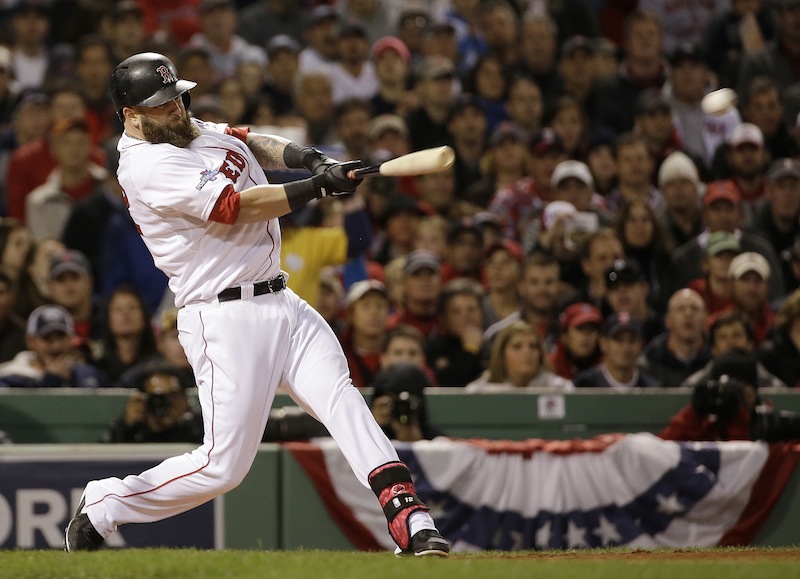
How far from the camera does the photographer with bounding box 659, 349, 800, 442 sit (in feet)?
24.3

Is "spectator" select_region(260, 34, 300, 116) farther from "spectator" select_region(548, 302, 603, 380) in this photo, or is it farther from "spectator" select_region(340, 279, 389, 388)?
"spectator" select_region(548, 302, 603, 380)

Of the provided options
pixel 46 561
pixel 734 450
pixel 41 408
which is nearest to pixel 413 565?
pixel 46 561

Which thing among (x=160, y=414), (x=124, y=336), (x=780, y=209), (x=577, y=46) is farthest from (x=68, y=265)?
(x=780, y=209)

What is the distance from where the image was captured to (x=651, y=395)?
7926 millimetres

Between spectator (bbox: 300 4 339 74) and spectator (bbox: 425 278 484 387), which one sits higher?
spectator (bbox: 300 4 339 74)

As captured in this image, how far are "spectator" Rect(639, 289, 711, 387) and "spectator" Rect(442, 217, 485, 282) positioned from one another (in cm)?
152

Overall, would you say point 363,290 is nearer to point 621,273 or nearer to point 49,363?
point 621,273

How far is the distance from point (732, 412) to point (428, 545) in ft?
10.0

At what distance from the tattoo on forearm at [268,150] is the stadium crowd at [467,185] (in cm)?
221

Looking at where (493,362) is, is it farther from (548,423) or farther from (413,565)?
(413,565)

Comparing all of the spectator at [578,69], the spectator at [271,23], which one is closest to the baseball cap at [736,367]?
the spectator at [578,69]

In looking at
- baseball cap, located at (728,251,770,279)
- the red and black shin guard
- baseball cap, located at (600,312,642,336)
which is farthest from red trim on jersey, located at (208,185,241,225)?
baseball cap, located at (728,251,770,279)

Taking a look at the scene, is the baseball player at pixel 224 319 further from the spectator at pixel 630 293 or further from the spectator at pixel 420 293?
the spectator at pixel 630 293

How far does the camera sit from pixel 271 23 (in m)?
12.5
